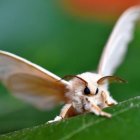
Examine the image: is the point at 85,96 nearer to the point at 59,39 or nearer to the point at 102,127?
the point at 102,127

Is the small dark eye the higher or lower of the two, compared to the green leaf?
lower

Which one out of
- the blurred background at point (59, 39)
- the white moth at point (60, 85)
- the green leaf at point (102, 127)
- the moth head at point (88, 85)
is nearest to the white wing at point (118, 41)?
the white moth at point (60, 85)

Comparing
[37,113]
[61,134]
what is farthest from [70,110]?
[37,113]

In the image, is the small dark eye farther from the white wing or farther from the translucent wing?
the white wing

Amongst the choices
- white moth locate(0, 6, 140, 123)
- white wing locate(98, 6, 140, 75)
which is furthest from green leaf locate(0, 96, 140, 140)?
white wing locate(98, 6, 140, 75)

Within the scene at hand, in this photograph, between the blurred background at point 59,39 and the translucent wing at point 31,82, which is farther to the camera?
the blurred background at point 59,39

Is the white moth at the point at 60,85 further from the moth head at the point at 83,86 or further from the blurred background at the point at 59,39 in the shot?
the blurred background at the point at 59,39
